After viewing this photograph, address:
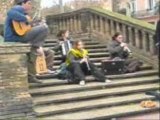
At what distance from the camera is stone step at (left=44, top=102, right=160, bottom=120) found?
31.0ft

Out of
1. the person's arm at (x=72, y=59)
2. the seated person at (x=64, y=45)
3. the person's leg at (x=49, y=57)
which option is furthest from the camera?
the seated person at (x=64, y=45)

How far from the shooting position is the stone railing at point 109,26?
13555 mm

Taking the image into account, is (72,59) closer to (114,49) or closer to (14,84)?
(114,49)

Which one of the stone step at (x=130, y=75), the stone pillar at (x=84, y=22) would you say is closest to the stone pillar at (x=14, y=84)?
the stone step at (x=130, y=75)

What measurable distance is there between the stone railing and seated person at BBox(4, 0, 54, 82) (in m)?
A: 3.64

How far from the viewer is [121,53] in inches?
498

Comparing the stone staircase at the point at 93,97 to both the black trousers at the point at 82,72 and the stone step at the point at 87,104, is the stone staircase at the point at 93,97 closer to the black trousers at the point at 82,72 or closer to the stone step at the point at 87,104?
the stone step at the point at 87,104

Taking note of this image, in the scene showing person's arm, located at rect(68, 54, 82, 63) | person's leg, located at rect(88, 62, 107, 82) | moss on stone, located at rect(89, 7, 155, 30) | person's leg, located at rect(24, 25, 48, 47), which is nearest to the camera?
person's leg, located at rect(24, 25, 48, 47)

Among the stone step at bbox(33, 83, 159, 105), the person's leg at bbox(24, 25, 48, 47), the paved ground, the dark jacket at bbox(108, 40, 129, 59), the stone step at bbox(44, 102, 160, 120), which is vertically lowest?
the paved ground

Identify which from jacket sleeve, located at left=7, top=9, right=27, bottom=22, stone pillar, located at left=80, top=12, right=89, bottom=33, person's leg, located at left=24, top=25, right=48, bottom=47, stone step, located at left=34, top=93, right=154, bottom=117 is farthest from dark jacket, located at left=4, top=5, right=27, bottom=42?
stone pillar, located at left=80, top=12, right=89, bottom=33

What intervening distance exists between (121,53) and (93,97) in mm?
2386

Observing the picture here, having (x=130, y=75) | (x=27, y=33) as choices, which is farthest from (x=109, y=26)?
(x=27, y=33)

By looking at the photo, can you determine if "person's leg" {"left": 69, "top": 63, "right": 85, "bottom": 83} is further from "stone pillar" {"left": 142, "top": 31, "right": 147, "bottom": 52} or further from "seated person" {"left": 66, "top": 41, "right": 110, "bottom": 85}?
"stone pillar" {"left": 142, "top": 31, "right": 147, "bottom": 52}

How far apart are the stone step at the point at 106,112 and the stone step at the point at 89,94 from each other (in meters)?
0.51
